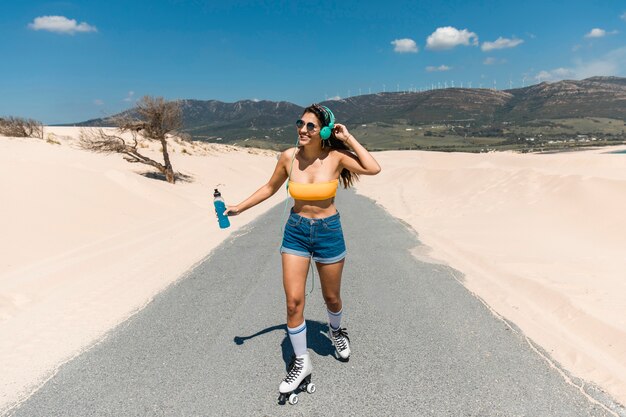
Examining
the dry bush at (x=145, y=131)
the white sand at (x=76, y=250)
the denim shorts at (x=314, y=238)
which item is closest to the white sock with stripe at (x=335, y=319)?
the denim shorts at (x=314, y=238)

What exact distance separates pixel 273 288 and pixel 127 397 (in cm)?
306

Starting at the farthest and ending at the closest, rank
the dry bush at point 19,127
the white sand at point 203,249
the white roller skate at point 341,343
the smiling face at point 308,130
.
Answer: the dry bush at point 19,127 < the white sand at point 203,249 < the white roller skate at point 341,343 < the smiling face at point 308,130

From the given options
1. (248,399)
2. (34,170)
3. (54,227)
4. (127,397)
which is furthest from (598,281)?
(34,170)

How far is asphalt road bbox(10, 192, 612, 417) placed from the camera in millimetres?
3316

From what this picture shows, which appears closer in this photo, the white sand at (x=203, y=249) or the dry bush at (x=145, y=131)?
the white sand at (x=203, y=249)

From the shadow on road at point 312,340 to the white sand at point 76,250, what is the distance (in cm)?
205

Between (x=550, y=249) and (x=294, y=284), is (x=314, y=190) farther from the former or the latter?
(x=550, y=249)

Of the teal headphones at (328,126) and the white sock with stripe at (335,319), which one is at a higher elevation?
the teal headphones at (328,126)

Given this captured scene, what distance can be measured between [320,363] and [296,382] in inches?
25.1

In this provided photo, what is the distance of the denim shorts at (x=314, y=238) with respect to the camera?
11.9ft

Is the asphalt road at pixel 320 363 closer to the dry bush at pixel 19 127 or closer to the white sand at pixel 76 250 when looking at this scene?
the white sand at pixel 76 250

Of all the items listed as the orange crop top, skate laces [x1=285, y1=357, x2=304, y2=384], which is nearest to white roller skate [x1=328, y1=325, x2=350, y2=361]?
skate laces [x1=285, y1=357, x2=304, y2=384]

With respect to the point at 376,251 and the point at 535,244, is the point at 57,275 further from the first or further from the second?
the point at 535,244

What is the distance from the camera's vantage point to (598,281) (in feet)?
19.7
